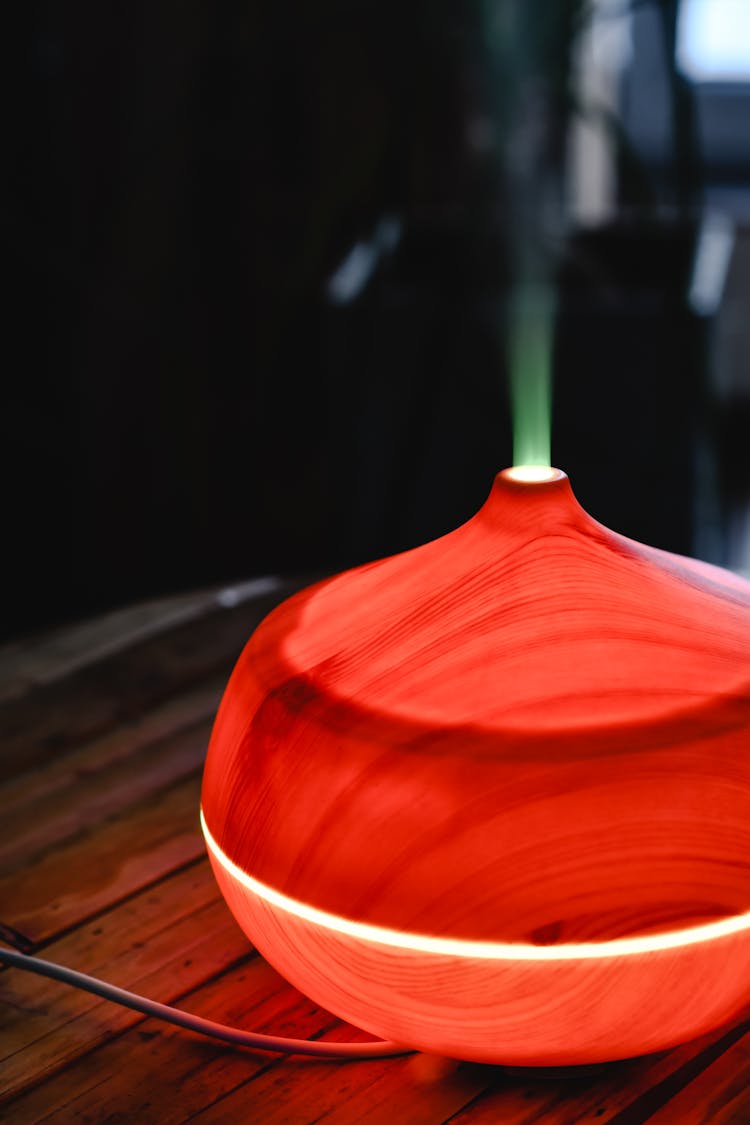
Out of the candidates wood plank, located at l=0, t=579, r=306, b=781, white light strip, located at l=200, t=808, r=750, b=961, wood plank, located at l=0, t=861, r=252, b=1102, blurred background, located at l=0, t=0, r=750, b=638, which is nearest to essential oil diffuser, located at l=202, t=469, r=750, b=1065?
white light strip, located at l=200, t=808, r=750, b=961

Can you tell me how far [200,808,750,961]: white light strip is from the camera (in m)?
0.44

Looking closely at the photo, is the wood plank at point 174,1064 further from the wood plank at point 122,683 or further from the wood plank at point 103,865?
the wood plank at point 122,683

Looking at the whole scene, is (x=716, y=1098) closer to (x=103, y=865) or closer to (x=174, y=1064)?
(x=174, y=1064)

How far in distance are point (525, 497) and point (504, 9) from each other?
176 centimetres

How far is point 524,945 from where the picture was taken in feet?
1.44

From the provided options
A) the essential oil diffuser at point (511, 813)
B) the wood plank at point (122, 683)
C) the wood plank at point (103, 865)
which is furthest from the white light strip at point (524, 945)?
the wood plank at point (122, 683)

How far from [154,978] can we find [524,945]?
252mm

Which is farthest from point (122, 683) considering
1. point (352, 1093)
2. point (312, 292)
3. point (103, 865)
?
point (312, 292)

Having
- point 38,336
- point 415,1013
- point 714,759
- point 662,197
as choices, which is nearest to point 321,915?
point 415,1013

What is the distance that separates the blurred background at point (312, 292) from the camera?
1.78 metres

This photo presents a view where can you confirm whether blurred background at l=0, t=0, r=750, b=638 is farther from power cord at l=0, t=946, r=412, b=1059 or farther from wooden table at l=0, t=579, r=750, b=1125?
power cord at l=0, t=946, r=412, b=1059

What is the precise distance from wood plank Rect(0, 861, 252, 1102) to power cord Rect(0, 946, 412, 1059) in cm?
2

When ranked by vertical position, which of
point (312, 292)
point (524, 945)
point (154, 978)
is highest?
point (312, 292)

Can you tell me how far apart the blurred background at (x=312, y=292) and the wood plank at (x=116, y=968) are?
1.01 m
